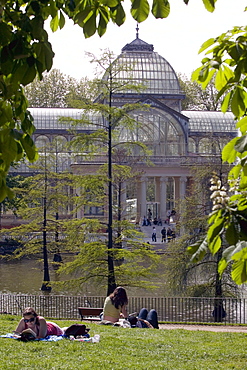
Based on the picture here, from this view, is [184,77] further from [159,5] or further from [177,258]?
[159,5]

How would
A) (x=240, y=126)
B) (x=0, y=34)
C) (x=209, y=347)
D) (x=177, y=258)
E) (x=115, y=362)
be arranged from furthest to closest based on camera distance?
1. (x=177, y=258)
2. (x=209, y=347)
3. (x=115, y=362)
4. (x=0, y=34)
5. (x=240, y=126)

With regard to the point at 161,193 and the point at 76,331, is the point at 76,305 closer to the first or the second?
the point at 76,331

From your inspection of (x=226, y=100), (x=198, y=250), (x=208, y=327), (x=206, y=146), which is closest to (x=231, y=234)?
(x=198, y=250)

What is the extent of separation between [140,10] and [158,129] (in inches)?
2101

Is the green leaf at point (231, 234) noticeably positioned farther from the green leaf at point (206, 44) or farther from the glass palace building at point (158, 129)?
the glass palace building at point (158, 129)

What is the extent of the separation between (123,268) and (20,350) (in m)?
12.8

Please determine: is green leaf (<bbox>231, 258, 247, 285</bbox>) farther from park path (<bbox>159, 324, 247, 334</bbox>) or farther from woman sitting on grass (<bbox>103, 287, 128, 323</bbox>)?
Result: park path (<bbox>159, 324, 247, 334</bbox>)

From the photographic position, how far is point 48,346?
33.6 feet

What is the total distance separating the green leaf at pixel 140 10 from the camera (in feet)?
12.8

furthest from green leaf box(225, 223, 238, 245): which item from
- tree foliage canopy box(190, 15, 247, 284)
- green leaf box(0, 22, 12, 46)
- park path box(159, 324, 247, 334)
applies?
park path box(159, 324, 247, 334)

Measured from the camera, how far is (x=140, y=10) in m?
3.95

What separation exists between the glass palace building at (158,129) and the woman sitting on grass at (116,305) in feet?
116

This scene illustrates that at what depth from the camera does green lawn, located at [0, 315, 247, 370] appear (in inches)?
346

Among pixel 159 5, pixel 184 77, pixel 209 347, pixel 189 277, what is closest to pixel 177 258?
pixel 189 277
